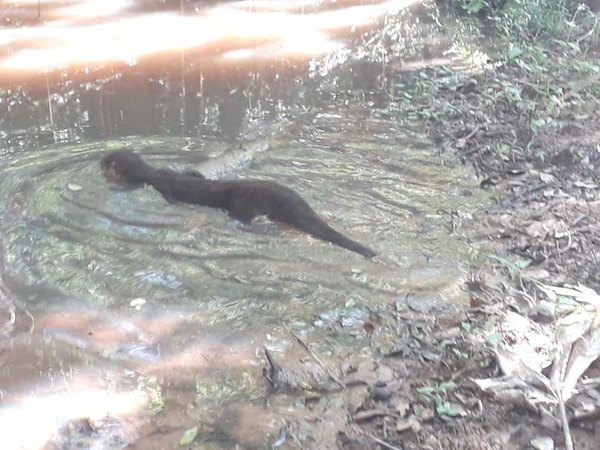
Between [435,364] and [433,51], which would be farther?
[433,51]

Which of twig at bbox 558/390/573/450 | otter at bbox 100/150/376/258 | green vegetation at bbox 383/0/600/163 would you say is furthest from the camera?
green vegetation at bbox 383/0/600/163

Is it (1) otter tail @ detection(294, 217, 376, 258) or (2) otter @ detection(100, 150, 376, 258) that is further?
(2) otter @ detection(100, 150, 376, 258)

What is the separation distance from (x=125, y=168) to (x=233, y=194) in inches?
43.8

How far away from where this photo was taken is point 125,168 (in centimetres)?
602

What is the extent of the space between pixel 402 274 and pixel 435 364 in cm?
102

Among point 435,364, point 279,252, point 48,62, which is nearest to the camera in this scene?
point 435,364

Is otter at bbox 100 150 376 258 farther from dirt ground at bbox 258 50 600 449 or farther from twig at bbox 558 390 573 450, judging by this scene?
twig at bbox 558 390 573 450

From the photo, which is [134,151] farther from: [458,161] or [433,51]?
[433,51]

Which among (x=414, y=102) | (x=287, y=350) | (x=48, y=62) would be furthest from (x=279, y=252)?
(x=48, y=62)

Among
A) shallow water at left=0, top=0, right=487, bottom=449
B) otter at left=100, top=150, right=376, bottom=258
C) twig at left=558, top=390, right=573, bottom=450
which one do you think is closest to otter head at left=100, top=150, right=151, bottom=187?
otter at left=100, top=150, right=376, bottom=258

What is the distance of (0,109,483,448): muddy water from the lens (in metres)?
3.51

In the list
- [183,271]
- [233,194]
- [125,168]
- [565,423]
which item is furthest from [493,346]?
[125,168]

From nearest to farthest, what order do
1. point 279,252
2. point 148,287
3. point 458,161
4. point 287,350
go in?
point 287,350 < point 148,287 < point 279,252 < point 458,161

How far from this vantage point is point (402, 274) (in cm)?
445
